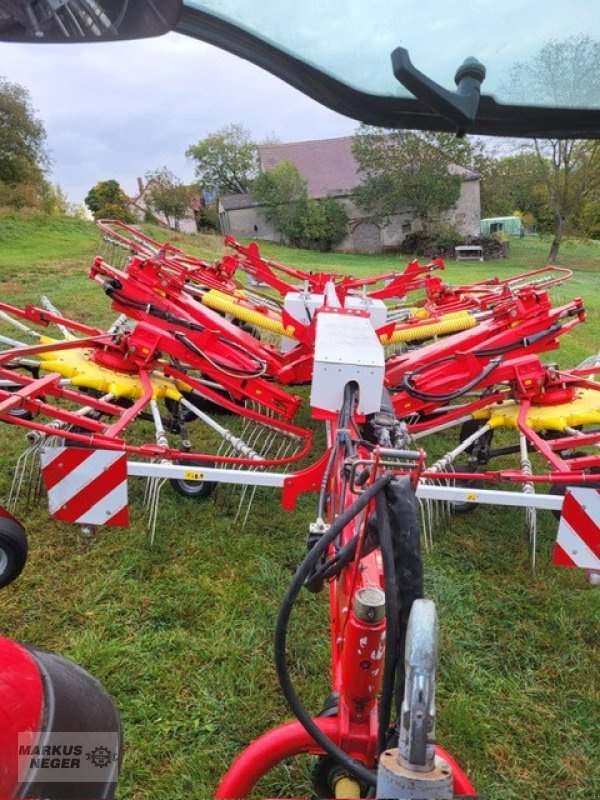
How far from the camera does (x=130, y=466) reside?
2.66 metres

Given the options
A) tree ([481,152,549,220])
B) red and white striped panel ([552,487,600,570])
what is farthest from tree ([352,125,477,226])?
red and white striped panel ([552,487,600,570])

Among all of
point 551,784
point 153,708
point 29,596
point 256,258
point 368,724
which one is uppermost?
point 256,258

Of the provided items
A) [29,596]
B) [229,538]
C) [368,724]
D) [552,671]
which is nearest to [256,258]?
[229,538]

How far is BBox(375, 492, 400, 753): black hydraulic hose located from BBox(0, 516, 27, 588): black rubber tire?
195 cm

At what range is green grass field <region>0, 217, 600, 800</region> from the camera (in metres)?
2.01

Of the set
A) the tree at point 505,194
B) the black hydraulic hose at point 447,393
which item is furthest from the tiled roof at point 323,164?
the black hydraulic hose at point 447,393

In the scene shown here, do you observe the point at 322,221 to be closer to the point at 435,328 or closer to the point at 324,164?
the point at 324,164

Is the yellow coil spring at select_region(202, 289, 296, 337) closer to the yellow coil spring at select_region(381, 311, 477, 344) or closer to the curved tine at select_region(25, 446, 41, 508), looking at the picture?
the yellow coil spring at select_region(381, 311, 477, 344)

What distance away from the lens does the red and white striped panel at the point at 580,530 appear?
254cm

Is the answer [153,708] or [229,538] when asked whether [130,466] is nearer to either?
[229,538]

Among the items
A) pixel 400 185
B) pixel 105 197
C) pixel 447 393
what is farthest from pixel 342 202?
pixel 447 393

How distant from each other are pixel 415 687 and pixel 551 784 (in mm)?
1508

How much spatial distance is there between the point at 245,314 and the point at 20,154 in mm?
8135

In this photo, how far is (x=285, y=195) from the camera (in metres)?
30.6
